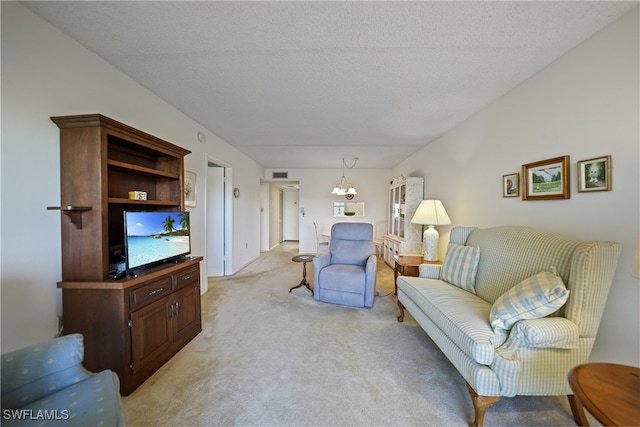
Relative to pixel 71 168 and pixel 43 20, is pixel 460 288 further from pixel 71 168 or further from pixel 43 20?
pixel 43 20

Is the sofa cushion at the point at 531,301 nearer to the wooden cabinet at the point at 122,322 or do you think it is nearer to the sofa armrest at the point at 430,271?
the sofa armrest at the point at 430,271

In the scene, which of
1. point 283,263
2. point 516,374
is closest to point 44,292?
point 516,374

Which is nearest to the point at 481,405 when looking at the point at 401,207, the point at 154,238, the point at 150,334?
the point at 150,334

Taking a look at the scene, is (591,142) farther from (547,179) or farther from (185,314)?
(185,314)

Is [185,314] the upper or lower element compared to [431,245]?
lower

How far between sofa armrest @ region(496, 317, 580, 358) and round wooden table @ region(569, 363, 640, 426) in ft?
0.81

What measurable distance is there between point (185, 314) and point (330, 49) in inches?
99.5

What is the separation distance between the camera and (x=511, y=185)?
7.64 feet

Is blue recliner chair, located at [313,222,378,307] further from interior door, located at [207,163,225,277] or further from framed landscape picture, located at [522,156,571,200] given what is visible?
interior door, located at [207,163,225,277]

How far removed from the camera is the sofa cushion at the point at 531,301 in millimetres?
1325

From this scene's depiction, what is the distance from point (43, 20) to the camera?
151 cm

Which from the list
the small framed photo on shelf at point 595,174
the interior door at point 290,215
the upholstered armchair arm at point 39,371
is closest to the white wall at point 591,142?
the small framed photo on shelf at point 595,174

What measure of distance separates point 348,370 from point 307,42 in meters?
2.43

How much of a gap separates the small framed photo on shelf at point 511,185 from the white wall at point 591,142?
64mm
